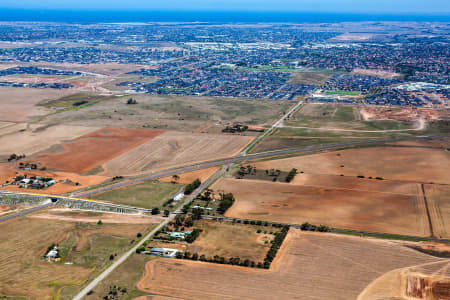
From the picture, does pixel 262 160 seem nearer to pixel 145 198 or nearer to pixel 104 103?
pixel 145 198

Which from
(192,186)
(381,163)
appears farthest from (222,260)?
(381,163)

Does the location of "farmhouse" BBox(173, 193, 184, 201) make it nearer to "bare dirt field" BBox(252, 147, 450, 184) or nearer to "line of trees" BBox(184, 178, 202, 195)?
"line of trees" BBox(184, 178, 202, 195)

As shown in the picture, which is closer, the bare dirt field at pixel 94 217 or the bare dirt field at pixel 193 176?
the bare dirt field at pixel 94 217

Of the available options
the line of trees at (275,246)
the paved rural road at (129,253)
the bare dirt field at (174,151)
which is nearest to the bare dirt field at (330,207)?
the paved rural road at (129,253)

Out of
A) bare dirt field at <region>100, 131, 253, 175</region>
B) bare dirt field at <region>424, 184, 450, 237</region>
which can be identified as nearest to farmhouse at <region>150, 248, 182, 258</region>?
bare dirt field at <region>100, 131, 253, 175</region>

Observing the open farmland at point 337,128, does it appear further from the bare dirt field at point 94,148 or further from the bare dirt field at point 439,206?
the bare dirt field at point 439,206

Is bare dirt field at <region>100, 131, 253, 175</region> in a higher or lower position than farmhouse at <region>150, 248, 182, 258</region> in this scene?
higher
